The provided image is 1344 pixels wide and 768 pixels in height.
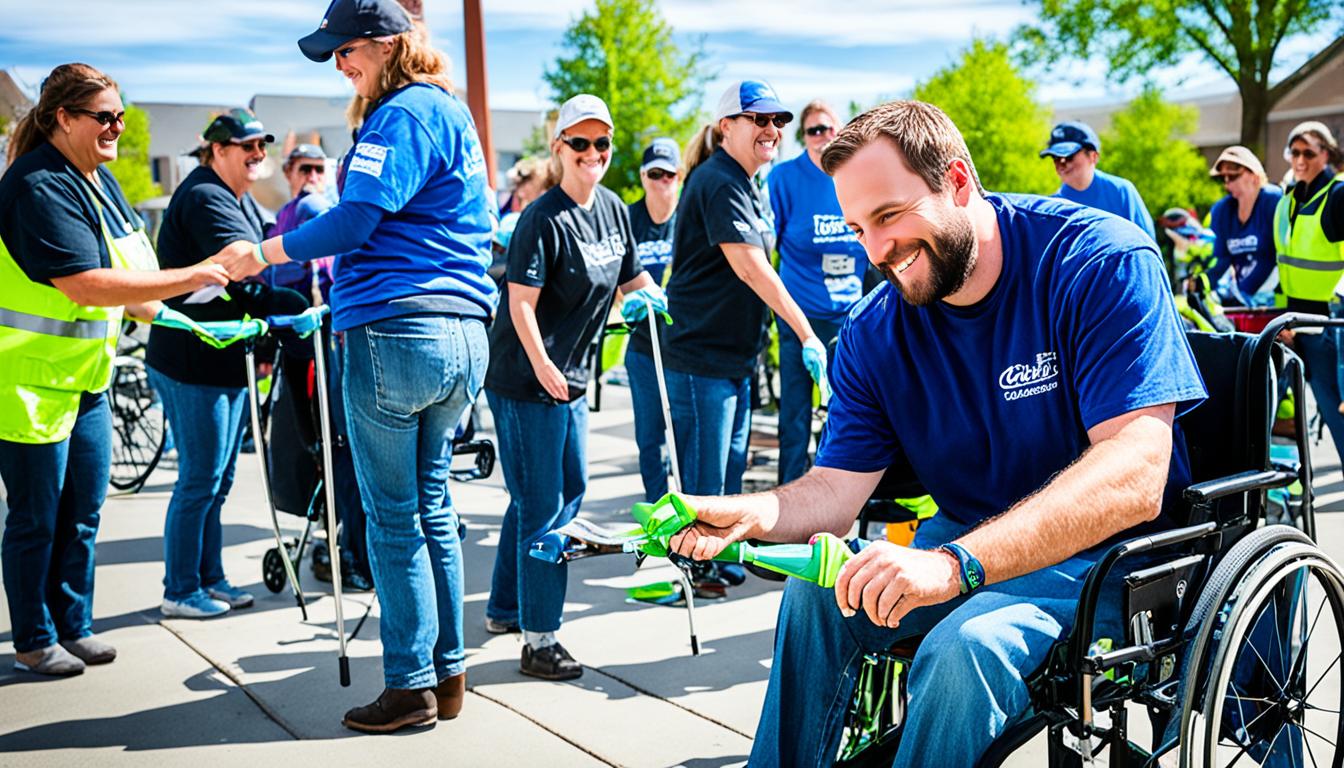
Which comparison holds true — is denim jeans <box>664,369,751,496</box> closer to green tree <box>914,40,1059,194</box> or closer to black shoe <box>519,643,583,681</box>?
black shoe <box>519,643,583,681</box>

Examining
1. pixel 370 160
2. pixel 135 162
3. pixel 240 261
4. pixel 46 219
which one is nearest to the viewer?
pixel 370 160

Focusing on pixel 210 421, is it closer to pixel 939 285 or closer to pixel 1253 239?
pixel 939 285

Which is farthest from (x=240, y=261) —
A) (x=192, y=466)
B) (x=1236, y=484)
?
(x=1236, y=484)

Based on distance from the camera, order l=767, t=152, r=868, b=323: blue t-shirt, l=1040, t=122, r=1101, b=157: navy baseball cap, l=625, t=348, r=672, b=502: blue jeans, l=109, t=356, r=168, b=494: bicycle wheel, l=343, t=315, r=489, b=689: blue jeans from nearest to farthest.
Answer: l=343, t=315, r=489, b=689: blue jeans → l=625, t=348, r=672, b=502: blue jeans → l=767, t=152, r=868, b=323: blue t-shirt → l=1040, t=122, r=1101, b=157: navy baseball cap → l=109, t=356, r=168, b=494: bicycle wheel

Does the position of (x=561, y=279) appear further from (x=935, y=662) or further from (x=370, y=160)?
(x=935, y=662)

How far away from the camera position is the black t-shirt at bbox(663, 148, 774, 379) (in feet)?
16.2

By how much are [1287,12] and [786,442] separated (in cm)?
2343

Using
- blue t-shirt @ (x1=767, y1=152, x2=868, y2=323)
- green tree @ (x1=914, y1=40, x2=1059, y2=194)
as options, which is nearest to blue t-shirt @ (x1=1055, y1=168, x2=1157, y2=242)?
blue t-shirt @ (x1=767, y1=152, x2=868, y2=323)

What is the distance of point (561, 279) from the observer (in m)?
4.27

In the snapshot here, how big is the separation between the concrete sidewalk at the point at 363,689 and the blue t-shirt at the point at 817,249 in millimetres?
1402

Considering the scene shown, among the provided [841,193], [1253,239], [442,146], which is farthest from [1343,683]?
[1253,239]

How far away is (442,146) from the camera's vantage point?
11.6 ft

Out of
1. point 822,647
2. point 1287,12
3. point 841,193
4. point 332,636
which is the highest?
point 1287,12

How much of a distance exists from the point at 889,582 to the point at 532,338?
92.8 inches
